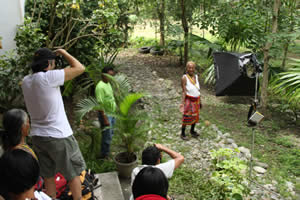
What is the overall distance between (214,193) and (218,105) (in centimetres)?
378

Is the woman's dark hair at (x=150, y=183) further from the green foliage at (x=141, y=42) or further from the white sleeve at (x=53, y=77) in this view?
the green foliage at (x=141, y=42)

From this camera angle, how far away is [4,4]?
15.7 ft

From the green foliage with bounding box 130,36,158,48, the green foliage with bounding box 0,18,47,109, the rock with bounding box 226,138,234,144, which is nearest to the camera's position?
the green foliage with bounding box 0,18,47,109

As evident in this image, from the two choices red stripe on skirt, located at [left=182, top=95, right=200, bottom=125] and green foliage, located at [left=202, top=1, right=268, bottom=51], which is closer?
red stripe on skirt, located at [left=182, top=95, right=200, bottom=125]

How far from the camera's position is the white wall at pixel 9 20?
4.75 m

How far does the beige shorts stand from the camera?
2.48 meters

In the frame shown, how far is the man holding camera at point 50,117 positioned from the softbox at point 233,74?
3.92 m

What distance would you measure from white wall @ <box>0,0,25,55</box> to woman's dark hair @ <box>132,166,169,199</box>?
4104 millimetres

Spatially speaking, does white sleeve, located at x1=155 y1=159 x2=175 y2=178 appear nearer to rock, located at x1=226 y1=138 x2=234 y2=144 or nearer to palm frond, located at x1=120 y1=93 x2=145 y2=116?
palm frond, located at x1=120 y1=93 x2=145 y2=116

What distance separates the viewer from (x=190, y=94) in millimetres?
4762

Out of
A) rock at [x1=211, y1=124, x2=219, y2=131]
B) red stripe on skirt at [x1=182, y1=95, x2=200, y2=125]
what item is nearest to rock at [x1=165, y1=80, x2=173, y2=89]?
rock at [x1=211, y1=124, x2=219, y2=131]

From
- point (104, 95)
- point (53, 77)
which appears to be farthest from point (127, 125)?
point (53, 77)

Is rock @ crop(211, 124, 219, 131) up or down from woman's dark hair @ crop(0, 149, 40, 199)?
down

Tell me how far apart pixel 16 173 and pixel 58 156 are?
92cm
